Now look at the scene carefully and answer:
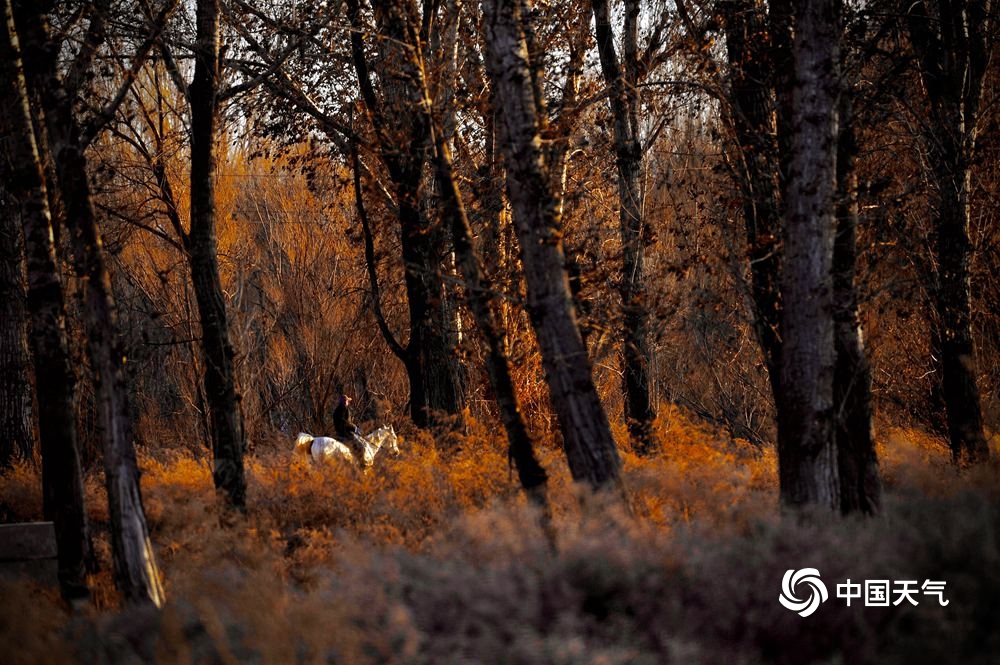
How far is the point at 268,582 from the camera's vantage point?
5.61 metres

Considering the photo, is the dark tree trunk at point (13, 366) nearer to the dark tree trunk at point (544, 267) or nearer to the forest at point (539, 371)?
the forest at point (539, 371)

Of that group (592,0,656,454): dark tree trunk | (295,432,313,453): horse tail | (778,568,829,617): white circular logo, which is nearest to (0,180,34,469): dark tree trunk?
(295,432,313,453): horse tail

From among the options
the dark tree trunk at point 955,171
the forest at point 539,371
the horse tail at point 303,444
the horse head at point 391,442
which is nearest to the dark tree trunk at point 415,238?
the forest at point 539,371

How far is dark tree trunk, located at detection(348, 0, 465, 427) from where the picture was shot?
37.0 ft

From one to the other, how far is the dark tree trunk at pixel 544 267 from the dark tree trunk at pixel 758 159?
6.14 ft

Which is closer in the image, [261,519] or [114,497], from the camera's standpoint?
[114,497]

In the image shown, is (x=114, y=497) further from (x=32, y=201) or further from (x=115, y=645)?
(x=32, y=201)

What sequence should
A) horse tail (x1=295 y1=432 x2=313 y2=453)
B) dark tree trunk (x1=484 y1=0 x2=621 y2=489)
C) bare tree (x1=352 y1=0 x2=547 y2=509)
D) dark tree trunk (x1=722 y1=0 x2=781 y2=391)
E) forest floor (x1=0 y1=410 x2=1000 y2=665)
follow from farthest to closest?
horse tail (x1=295 y1=432 x2=313 y2=453), dark tree trunk (x1=722 y1=0 x2=781 y2=391), bare tree (x1=352 y1=0 x2=547 y2=509), dark tree trunk (x1=484 y1=0 x2=621 y2=489), forest floor (x1=0 y1=410 x2=1000 y2=665)

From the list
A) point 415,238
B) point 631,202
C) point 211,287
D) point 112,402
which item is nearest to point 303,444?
point 415,238

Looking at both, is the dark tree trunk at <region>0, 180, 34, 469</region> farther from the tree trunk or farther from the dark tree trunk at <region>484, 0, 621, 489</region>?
the tree trunk

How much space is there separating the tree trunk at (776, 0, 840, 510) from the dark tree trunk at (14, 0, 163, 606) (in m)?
4.50

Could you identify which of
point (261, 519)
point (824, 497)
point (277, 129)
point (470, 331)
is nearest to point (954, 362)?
point (824, 497)

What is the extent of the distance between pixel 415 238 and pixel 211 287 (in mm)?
3079

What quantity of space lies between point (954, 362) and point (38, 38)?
9.41 m
